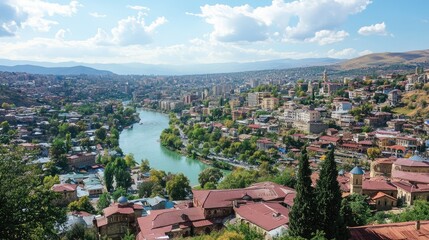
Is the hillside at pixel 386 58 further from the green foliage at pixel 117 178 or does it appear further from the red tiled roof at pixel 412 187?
the red tiled roof at pixel 412 187

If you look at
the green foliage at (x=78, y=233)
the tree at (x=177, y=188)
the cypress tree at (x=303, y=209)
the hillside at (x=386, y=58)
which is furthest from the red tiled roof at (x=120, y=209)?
the hillside at (x=386, y=58)

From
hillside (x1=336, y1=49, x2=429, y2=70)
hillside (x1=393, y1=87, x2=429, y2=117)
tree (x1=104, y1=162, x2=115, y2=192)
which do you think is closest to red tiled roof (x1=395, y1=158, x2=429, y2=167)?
tree (x1=104, y1=162, x2=115, y2=192)

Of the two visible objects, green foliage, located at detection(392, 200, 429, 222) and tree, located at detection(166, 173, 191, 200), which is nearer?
green foliage, located at detection(392, 200, 429, 222)

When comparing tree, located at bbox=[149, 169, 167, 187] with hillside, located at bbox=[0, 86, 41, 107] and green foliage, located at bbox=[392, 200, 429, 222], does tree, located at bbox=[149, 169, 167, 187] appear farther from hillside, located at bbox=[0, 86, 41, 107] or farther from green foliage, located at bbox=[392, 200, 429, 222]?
hillside, located at bbox=[0, 86, 41, 107]

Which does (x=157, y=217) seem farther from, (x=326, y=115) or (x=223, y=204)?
(x=326, y=115)

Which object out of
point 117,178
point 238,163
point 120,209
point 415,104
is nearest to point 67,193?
point 117,178

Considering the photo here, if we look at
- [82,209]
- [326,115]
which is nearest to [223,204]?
[82,209]

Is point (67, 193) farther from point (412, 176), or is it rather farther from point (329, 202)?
point (412, 176)
